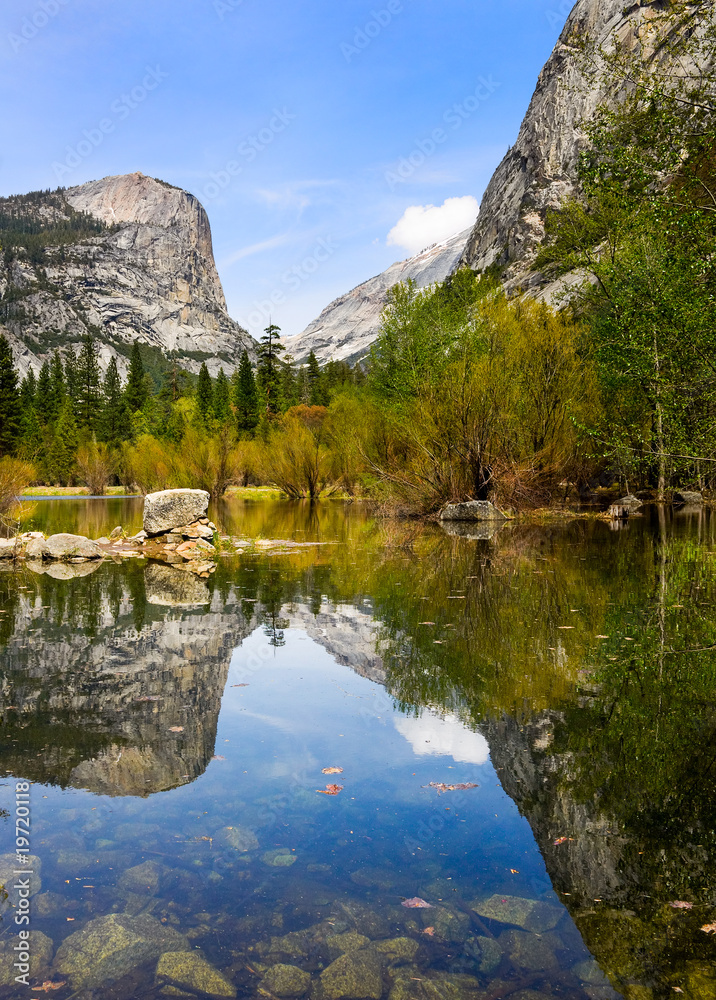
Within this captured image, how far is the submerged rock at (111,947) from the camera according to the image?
7.20ft

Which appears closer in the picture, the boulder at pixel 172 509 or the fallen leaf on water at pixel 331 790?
the fallen leaf on water at pixel 331 790

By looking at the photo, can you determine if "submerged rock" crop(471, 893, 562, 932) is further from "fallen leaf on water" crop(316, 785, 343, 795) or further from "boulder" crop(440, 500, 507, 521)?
"boulder" crop(440, 500, 507, 521)

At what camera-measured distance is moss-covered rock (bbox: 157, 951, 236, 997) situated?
2092 mm

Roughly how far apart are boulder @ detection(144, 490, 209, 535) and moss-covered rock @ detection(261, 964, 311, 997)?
1442 centimetres

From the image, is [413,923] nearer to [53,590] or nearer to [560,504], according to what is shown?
[53,590]

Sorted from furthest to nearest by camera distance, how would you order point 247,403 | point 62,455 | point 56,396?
→ 1. point 56,396
2. point 247,403
3. point 62,455

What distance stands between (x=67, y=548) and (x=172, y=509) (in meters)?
2.82

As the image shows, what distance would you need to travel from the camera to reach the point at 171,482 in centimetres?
3916

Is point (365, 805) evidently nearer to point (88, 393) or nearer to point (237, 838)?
point (237, 838)

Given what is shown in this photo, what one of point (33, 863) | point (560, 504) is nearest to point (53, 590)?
point (33, 863)

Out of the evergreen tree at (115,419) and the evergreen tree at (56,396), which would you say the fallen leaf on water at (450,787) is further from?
the evergreen tree at (56,396)

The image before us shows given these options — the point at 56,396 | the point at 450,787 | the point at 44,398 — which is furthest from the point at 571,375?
the point at 56,396

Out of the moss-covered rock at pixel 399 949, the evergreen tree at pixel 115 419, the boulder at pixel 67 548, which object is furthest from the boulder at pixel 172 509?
the evergreen tree at pixel 115 419

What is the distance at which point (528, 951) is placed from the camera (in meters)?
2.26
